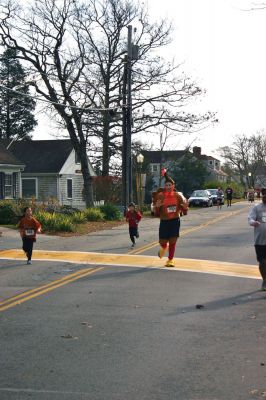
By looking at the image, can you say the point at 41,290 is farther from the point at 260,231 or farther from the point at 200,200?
the point at 200,200

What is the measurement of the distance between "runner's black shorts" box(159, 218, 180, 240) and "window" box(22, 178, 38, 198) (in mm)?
34584

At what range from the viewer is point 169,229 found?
44.4 feet

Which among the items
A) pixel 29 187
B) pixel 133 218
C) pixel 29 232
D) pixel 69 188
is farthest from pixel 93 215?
pixel 69 188

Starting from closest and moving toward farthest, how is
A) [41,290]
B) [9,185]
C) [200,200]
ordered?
[41,290] → [9,185] → [200,200]

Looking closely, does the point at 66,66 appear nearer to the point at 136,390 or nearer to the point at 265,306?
the point at 265,306

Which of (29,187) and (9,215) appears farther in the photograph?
(29,187)

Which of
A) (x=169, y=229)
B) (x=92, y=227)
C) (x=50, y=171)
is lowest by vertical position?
(x=92, y=227)

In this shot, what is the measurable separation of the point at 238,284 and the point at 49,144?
4066 centimetres

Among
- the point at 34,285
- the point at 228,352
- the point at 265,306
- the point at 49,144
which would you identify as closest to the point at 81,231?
the point at 34,285

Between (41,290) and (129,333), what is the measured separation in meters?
3.52

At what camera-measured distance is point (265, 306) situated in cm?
925

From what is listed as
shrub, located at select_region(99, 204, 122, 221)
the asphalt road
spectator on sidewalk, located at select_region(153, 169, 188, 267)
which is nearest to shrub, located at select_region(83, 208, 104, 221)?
shrub, located at select_region(99, 204, 122, 221)

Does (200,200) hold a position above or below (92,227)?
above

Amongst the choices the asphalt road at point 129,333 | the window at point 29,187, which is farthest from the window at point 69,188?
the asphalt road at point 129,333
